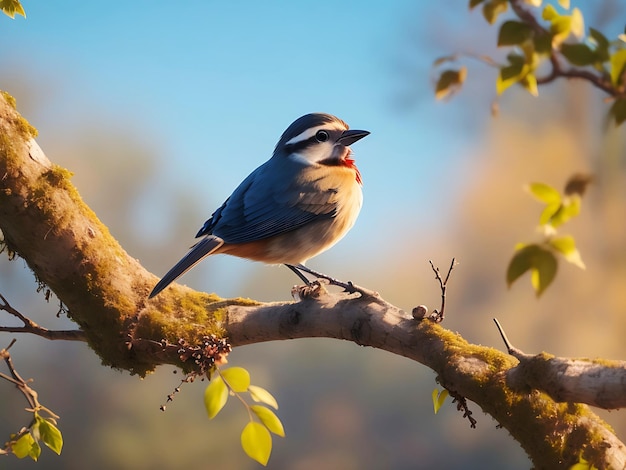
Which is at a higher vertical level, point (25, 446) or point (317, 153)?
point (317, 153)

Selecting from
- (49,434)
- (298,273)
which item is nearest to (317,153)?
(298,273)

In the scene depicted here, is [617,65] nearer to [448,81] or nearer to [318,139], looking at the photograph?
[448,81]

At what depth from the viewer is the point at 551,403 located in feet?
6.65

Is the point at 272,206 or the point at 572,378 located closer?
the point at 572,378

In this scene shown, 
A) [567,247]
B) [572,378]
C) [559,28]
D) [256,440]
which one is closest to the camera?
[567,247]

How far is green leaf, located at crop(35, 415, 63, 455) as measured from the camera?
2.40 meters

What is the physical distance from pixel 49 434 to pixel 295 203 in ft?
4.30

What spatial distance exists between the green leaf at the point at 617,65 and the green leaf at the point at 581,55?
3 centimetres


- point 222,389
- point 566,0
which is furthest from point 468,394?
point 566,0

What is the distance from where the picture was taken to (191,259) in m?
2.69

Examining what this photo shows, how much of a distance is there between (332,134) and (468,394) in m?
1.51

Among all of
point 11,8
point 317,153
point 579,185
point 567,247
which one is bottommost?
point 567,247

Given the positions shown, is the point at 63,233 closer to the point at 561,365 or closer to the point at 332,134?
the point at 332,134

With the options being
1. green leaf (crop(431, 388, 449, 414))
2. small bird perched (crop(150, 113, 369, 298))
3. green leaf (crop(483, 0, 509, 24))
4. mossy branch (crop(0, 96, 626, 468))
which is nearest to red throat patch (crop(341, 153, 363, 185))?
small bird perched (crop(150, 113, 369, 298))
